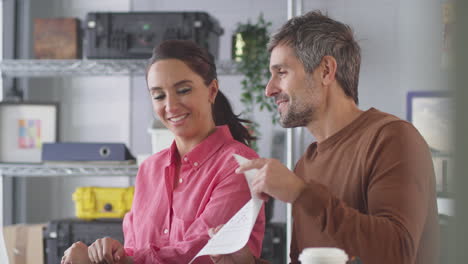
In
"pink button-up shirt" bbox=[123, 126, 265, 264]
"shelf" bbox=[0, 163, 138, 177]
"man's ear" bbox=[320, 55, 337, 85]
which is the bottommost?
"shelf" bbox=[0, 163, 138, 177]

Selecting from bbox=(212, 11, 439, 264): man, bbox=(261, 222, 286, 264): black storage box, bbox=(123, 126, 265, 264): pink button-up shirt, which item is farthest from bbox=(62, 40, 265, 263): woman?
bbox=(261, 222, 286, 264): black storage box

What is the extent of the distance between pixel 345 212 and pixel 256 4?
8.67ft

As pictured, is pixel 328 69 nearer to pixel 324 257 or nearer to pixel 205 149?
pixel 205 149

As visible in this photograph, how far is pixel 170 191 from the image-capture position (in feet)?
5.21

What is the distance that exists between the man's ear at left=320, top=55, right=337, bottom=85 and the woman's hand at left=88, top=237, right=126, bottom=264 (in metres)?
0.65

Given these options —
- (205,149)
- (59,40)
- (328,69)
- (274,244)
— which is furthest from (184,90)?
(59,40)

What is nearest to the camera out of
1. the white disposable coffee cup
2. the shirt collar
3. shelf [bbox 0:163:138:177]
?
the white disposable coffee cup

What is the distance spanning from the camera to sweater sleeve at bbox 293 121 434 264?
3.39 ft

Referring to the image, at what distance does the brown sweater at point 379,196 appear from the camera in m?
1.03

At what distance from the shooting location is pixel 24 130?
326cm

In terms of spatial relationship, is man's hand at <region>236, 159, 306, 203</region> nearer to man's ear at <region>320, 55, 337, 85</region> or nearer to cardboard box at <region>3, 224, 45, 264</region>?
man's ear at <region>320, 55, 337, 85</region>

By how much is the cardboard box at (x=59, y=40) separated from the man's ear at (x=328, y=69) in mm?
2080

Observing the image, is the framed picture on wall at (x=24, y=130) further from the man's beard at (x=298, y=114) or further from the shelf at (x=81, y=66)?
the man's beard at (x=298, y=114)

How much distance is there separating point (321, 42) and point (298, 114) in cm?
17
